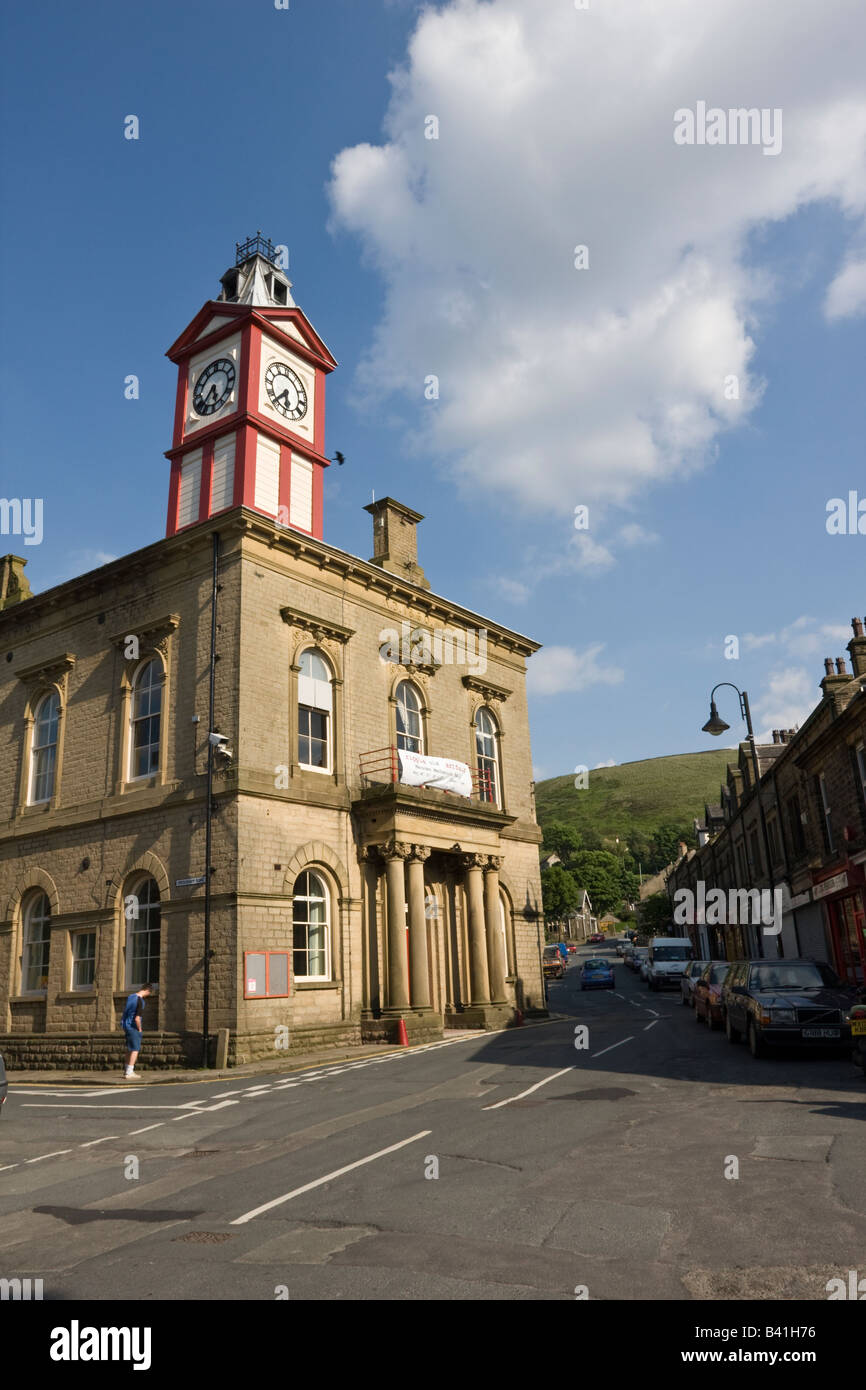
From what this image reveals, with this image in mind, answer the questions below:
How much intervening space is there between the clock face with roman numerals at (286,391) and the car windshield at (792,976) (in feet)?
67.2

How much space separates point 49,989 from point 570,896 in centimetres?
8781

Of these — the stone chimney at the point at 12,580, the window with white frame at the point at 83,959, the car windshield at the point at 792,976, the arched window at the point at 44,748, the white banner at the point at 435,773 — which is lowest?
the car windshield at the point at 792,976

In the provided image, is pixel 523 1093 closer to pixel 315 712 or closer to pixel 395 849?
pixel 395 849

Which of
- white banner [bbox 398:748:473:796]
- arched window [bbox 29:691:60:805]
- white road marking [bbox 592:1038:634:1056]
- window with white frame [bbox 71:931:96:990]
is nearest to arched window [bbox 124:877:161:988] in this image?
window with white frame [bbox 71:931:96:990]

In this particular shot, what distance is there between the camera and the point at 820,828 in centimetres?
3041

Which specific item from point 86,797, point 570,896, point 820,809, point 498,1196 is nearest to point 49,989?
point 86,797

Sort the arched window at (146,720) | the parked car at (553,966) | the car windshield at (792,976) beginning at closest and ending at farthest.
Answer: the car windshield at (792,976) → the arched window at (146,720) → the parked car at (553,966)

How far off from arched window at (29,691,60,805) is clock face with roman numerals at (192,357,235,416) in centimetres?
966

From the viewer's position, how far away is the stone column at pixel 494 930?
26.5 metres

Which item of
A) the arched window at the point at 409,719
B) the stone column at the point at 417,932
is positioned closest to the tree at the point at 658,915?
the arched window at the point at 409,719

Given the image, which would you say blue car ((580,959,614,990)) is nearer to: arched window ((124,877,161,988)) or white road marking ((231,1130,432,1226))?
arched window ((124,877,161,988))

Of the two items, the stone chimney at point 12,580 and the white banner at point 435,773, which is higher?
the stone chimney at point 12,580

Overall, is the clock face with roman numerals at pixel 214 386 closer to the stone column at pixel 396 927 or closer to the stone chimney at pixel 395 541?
the stone chimney at pixel 395 541

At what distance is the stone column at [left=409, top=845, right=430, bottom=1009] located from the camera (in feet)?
75.1
